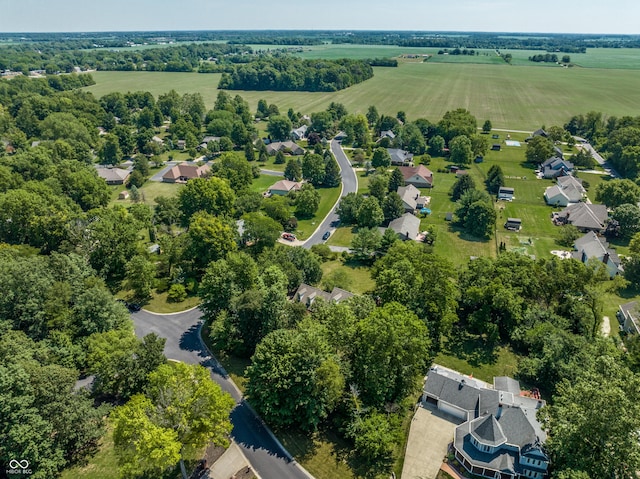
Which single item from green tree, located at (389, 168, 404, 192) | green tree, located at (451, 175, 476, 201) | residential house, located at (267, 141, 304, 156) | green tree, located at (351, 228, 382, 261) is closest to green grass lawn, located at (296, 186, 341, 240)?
green tree, located at (351, 228, 382, 261)

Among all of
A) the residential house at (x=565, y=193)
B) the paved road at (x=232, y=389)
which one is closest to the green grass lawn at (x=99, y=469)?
the paved road at (x=232, y=389)

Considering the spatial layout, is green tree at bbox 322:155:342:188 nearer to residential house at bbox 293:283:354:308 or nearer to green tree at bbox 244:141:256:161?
green tree at bbox 244:141:256:161

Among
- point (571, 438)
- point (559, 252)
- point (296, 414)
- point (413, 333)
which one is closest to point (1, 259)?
point (296, 414)

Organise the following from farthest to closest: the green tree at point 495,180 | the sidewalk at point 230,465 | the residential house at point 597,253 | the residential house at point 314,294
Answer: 1. the green tree at point 495,180
2. the residential house at point 597,253
3. the residential house at point 314,294
4. the sidewalk at point 230,465

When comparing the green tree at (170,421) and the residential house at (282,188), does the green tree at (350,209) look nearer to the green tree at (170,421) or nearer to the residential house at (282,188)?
the residential house at (282,188)

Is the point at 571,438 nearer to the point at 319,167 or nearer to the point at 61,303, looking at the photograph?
the point at 61,303

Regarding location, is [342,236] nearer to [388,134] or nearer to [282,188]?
[282,188]
